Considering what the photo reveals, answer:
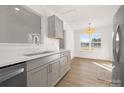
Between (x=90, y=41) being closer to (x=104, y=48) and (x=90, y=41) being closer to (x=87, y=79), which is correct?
(x=104, y=48)

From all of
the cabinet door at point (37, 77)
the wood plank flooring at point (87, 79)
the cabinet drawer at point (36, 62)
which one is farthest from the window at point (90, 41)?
the cabinet door at point (37, 77)

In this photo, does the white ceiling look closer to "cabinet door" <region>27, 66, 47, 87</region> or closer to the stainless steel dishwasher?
"cabinet door" <region>27, 66, 47, 87</region>

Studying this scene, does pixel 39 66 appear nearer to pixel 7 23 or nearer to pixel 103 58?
pixel 7 23

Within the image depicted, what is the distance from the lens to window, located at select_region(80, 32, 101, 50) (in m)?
6.75

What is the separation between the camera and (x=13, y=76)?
A: 1.15 m

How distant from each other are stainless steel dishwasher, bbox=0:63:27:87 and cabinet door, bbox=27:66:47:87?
10 cm

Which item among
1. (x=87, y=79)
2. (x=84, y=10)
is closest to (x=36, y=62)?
(x=87, y=79)

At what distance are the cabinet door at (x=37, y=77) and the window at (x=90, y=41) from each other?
19.0 feet

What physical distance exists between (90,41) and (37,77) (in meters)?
6.14

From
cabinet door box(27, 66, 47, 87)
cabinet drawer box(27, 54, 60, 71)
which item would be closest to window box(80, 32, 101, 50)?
cabinet drawer box(27, 54, 60, 71)

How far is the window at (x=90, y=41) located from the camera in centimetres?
675

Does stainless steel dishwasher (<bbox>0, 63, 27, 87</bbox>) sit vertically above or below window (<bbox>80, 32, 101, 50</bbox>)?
below

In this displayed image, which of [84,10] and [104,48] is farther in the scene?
[104,48]

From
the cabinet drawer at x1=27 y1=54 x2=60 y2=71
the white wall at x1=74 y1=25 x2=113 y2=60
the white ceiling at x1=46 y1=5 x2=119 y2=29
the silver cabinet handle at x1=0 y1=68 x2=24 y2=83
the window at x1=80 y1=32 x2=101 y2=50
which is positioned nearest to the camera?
the silver cabinet handle at x1=0 y1=68 x2=24 y2=83
